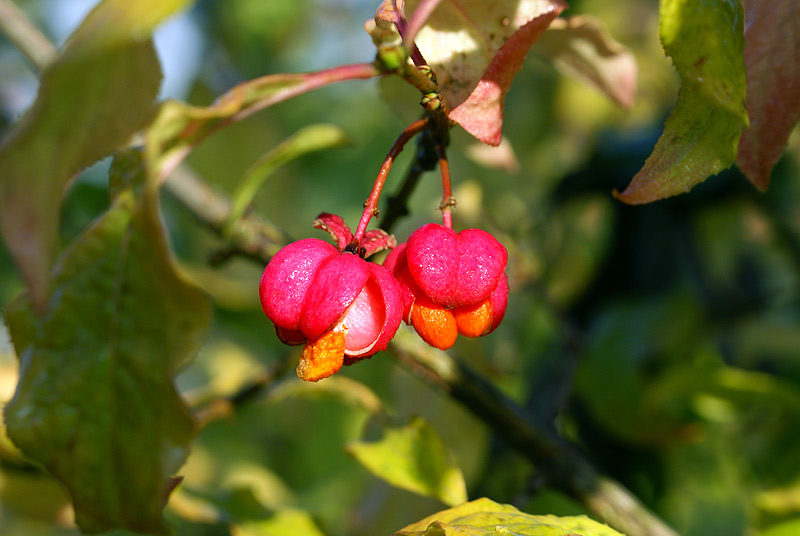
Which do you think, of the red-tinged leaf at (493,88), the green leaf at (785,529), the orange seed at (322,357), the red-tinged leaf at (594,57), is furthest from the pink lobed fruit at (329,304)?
the green leaf at (785,529)

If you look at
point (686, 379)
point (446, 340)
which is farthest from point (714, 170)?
point (686, 379)

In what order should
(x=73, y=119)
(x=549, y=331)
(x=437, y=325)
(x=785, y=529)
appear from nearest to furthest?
(x=73, y=119) < (x=437, y=325) < (x=785, y=529) < (x=549, y=331)

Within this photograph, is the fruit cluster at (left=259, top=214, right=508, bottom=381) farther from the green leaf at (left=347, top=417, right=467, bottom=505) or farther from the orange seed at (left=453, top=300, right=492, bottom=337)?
the green leaf at (left=347, top=417, right=467, bottom=505)

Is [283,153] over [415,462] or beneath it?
over

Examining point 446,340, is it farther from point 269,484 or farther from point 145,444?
point 269,484

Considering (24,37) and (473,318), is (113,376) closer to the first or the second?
(473,318)

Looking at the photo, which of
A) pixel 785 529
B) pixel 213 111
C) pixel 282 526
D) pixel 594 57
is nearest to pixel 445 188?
pixel 213 111

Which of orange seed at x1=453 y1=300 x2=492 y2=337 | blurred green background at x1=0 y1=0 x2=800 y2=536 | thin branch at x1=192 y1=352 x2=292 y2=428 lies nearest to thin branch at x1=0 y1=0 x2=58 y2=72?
blurred green background at x1=0 y1=0 x2=800 y2=536
